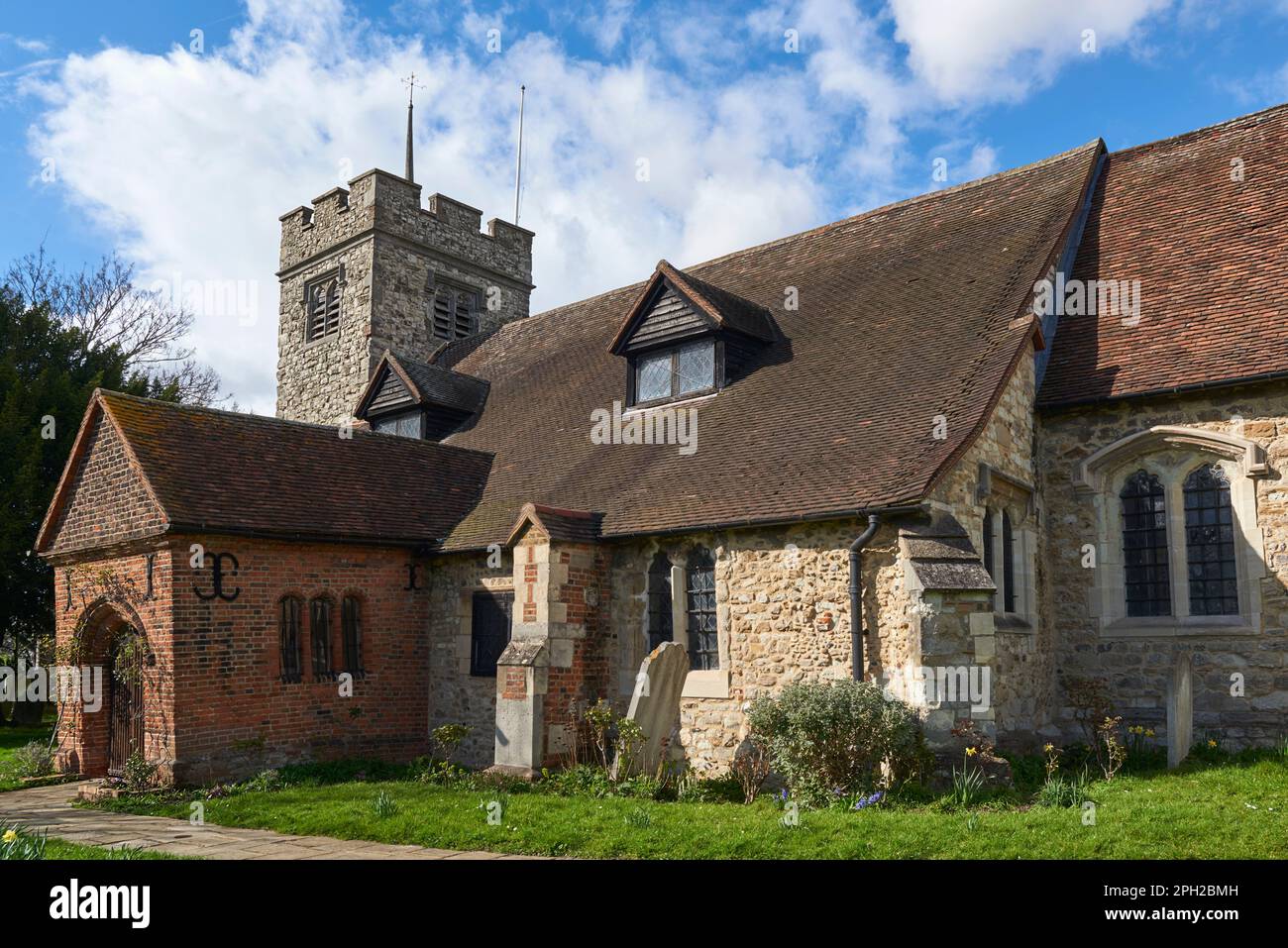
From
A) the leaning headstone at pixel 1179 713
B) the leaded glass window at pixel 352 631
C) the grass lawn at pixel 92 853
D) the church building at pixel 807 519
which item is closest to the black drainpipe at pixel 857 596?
the church building at pixel 807 519

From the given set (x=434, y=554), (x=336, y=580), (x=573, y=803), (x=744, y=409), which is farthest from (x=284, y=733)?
(x=744, y=409)

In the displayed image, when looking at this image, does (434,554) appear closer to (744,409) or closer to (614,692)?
(614,692)

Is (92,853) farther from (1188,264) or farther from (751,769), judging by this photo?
(1188,264)

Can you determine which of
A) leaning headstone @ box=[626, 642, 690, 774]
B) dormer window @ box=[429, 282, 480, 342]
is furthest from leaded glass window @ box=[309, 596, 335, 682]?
dormer window @ box=[429, 282, 480, 342]

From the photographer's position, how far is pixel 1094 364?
1418 centimetres

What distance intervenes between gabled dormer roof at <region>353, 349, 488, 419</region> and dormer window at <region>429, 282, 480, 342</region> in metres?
5.39

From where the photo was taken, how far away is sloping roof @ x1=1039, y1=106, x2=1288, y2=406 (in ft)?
43.1

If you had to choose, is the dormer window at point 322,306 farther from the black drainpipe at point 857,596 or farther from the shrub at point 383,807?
the black drainpipe at point 857,596

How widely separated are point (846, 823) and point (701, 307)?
29.7ft

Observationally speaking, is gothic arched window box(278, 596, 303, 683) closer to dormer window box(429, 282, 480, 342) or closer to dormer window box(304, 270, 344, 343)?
dormer window box(429, 282, 480, 342)

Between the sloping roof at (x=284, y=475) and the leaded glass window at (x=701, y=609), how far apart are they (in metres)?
4.77

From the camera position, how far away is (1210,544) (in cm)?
1318

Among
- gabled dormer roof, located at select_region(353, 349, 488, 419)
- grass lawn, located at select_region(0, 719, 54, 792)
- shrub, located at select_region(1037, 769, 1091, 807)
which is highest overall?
gabled dormer roof, located at select_region(353, 349, 488, 419)
